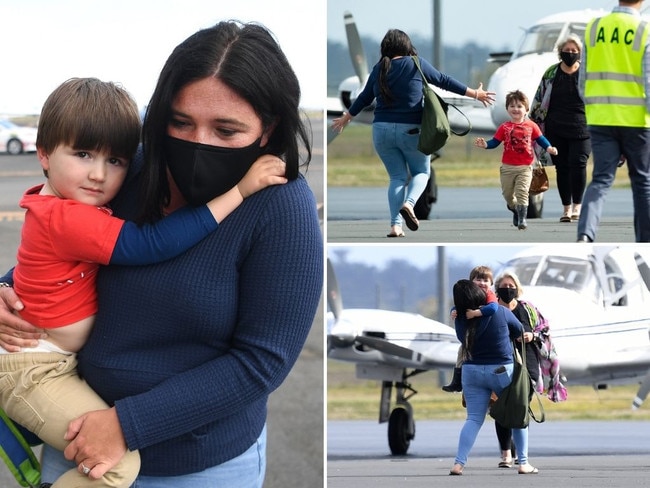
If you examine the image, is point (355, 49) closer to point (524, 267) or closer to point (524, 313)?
point (524, 267)

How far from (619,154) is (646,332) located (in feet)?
10.6

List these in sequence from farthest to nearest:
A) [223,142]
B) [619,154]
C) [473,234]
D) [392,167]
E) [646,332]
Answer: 1. [646,332]
2. [473,234]
3. [392,167]
4. [619,154]
5. [223,142]

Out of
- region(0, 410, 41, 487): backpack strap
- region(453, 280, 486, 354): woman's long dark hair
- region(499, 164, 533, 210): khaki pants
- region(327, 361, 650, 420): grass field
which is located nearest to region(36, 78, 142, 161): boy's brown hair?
region(0, 410, 41, 487): backpack strap

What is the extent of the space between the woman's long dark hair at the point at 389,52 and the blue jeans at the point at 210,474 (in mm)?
4224

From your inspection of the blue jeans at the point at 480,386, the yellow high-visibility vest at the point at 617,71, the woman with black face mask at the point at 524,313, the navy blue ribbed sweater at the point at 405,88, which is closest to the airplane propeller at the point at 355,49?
the navy blue ribbed sweater at the point at 405,88

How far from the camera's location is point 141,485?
222cm

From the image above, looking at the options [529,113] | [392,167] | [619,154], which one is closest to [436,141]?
[392,167]

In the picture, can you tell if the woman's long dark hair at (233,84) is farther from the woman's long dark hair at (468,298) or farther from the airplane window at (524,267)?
the airplane window at (524,267)

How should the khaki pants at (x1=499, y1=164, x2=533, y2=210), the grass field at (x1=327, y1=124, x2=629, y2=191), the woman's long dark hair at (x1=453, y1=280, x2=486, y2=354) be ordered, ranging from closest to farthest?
the woman's long dark hair at (x1=453, y1=280, x2=486, y2=354) < the khaki pants at (x1=499, y1=164, x2=533, y2=210) < the grass field at (x1=327, y1=124, x2=629, y2=191)

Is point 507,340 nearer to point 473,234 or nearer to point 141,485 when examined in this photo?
point 473,234

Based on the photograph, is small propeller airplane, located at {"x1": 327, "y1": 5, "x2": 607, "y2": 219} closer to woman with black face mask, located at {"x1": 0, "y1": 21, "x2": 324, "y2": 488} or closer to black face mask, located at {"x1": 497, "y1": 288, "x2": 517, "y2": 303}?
black face mask, located at {"x1": 497, "y1": 288, "x2": 517, "y2": 303}

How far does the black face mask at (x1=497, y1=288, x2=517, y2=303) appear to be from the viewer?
18.6 feet

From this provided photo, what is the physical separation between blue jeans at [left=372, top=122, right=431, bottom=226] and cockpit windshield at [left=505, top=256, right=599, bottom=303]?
759 mm

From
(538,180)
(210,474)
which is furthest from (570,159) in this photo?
(210,474)
